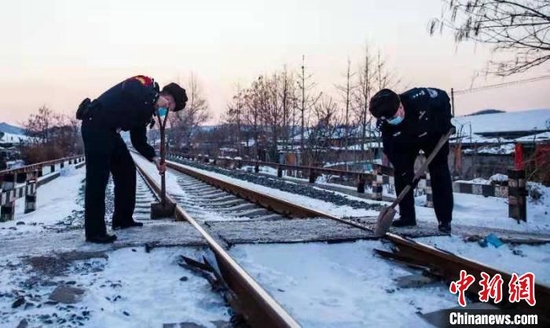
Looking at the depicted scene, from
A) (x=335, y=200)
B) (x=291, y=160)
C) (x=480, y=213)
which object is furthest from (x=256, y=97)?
(x=480, y=213)

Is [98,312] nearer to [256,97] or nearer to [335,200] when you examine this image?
[335,200]

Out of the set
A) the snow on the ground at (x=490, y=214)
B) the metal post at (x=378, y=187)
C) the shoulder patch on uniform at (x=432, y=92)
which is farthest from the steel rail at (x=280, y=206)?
the metal post at (x=378, y=187)

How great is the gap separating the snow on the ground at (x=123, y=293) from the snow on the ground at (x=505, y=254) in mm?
2322

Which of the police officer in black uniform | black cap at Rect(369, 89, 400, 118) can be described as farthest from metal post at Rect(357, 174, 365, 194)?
the police officer in black uniform

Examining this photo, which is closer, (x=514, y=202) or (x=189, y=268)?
(x=189, y=268)

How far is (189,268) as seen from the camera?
380 centimetres

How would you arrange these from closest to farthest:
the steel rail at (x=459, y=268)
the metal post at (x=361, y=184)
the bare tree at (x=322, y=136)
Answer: the steel rail at (x=459, y=268), the metal post at (x=361, y=184), the bare tree at (x=322, y=136)

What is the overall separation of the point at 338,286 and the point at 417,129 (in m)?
2.23

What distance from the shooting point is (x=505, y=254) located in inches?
172

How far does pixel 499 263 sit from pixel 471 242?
50cm

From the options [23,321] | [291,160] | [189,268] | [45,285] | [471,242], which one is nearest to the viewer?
[23,321]

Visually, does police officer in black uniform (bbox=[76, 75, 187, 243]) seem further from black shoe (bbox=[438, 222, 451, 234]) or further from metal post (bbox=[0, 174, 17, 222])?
metal post (bbox=[0, 174, 17, 222])

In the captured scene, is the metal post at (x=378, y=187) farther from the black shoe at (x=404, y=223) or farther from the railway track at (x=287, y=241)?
the black shoe at (x=404, y=223)

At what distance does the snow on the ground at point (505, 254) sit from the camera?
4035 mm
